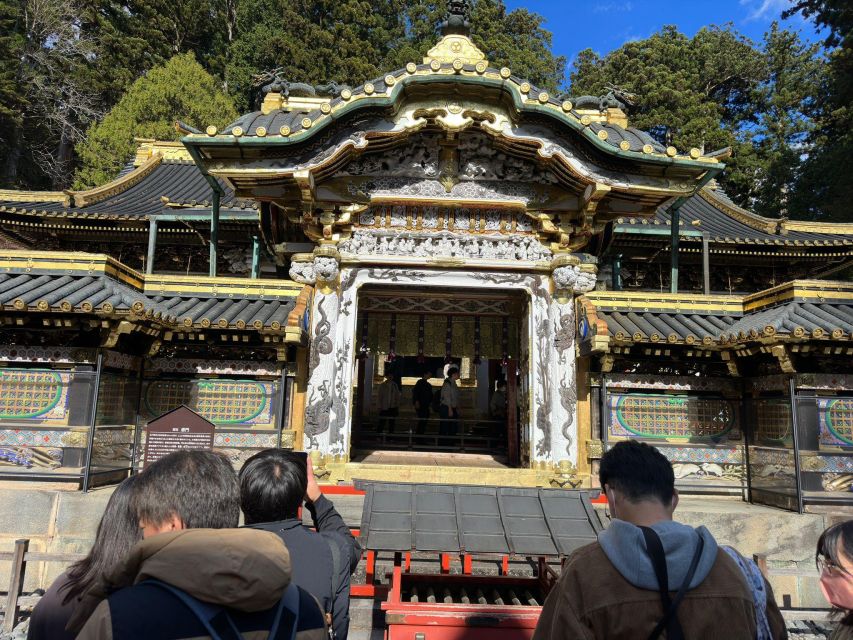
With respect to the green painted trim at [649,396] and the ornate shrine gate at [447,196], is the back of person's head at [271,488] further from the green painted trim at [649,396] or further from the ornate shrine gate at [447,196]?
the green painted trim at [649,396]

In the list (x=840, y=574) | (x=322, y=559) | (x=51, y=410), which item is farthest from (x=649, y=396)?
(x=51, y=410)

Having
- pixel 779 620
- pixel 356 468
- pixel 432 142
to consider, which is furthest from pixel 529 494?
pixel 432 142

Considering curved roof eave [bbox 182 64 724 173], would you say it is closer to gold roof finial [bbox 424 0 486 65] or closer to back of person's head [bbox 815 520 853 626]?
gold roof finial [bbox 424 0 486 65]

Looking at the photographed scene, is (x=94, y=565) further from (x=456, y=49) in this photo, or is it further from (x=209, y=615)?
(x=456, y=49)

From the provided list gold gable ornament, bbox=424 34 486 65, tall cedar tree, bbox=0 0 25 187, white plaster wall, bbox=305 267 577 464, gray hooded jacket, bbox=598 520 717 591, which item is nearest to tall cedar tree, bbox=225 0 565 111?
tall cedar tree, bbox=0 0 25 187

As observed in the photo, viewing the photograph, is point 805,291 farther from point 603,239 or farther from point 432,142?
point 432,142

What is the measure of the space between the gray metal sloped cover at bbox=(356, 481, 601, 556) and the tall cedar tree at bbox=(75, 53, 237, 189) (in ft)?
73.7

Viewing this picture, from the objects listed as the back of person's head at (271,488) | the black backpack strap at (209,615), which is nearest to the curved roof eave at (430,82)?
the back of person's head at (271,488)

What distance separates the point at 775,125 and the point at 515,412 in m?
28.2

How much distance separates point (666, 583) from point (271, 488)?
161cm

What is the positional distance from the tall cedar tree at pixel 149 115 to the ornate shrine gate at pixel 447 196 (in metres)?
17.5

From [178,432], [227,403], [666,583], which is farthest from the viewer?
[227,403]

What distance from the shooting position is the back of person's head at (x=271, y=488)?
2.52 metres

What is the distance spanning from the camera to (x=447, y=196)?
348 inches
